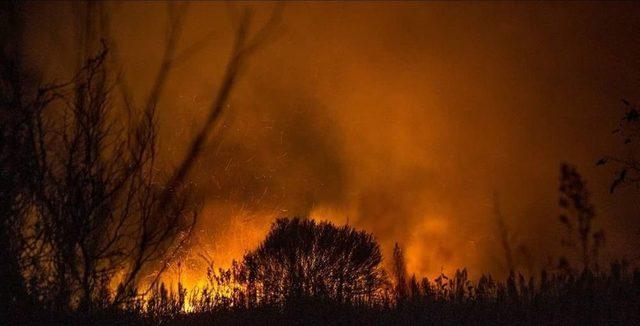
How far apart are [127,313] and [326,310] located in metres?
2.39

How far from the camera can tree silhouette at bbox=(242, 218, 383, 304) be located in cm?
1111

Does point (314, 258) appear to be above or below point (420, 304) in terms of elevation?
above

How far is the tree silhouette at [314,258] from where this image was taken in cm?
1111

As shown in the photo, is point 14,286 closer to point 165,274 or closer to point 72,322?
point 72,322

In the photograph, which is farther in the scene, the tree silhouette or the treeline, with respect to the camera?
the tree silhouette

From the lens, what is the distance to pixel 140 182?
9.85m

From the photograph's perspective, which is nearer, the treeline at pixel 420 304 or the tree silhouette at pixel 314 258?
the treeline at pixel 420 304

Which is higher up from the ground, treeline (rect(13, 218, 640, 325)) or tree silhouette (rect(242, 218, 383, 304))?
tree silhouette (rect(242, 218, 383, 304))

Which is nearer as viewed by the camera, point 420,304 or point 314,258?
point 420,304

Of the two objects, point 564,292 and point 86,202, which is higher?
point 86,202

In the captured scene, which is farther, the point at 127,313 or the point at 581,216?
the point at 581,216

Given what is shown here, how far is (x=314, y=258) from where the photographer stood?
1150 centimetres

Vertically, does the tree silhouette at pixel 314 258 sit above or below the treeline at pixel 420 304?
above

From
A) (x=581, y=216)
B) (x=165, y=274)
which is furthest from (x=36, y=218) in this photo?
(x=581, y=216)
